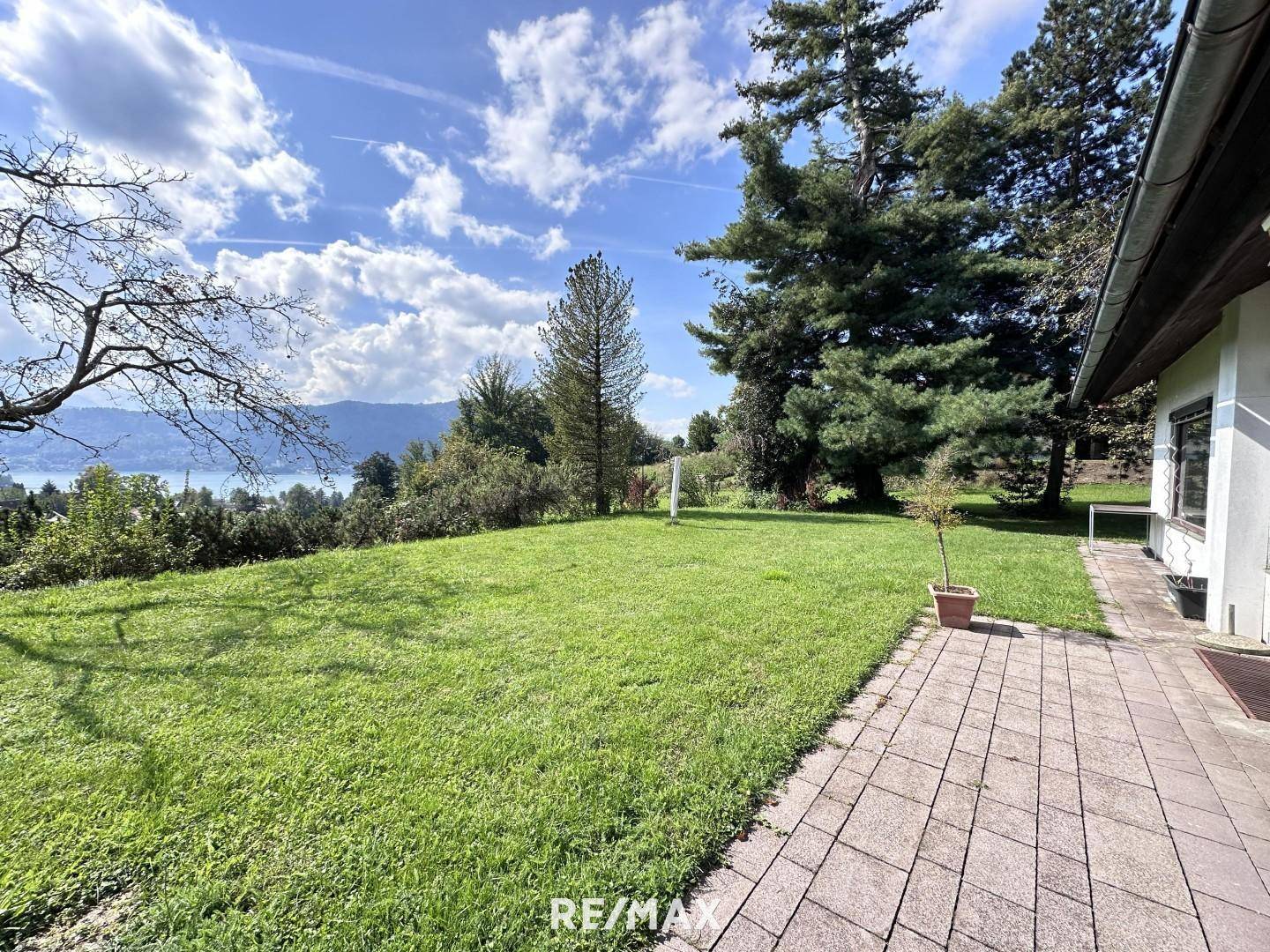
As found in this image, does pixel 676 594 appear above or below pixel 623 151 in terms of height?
below

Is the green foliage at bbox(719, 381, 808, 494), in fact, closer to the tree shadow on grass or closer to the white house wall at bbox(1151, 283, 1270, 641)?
the tree shadow on grass

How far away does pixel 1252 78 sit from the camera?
5.12ft

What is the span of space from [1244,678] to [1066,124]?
15.4 metres

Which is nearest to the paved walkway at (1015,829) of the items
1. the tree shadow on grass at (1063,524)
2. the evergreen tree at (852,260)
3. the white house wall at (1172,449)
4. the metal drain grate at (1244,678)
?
the metal drain grate at (1244,678)

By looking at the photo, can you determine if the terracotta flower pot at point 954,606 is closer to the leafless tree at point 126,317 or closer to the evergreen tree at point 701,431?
the leafless tree at point 126,317

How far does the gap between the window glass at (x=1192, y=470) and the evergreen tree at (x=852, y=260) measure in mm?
4584

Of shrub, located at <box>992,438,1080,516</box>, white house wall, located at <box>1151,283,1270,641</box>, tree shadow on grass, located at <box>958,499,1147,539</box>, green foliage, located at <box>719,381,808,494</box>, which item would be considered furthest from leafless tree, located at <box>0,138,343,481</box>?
shrub, located at <box>992,438,1080,516</box>

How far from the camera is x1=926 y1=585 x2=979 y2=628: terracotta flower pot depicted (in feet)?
13.7

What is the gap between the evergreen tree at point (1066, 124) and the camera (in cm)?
1141

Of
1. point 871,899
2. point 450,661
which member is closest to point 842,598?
point 871,899

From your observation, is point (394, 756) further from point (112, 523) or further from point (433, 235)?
point (433, 235)

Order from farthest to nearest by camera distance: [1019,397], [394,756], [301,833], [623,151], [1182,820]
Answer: [623,151] → [1019,397] → [394,756] → [1182,820] → [301,833]

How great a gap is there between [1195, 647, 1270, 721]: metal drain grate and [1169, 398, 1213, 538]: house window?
6.84ft

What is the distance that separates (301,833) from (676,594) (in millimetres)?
3592
